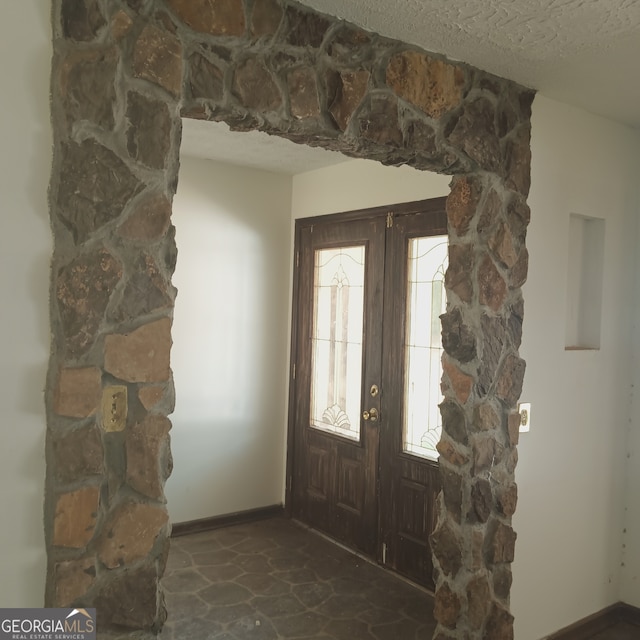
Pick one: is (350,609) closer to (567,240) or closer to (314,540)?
(314,540)

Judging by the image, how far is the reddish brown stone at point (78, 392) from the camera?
156 cm

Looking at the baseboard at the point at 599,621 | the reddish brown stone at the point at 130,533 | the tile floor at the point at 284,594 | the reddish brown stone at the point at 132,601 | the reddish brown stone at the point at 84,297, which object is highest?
the reddish brown stone at the point at 84,297

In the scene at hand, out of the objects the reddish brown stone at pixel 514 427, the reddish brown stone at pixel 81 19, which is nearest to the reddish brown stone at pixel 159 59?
the reddish brown stone at pixel 81 19

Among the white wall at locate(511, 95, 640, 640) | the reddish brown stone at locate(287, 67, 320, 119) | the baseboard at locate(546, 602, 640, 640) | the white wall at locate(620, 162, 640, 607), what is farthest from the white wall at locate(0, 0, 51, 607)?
the white wall at locate(620, 162, 640, 607)

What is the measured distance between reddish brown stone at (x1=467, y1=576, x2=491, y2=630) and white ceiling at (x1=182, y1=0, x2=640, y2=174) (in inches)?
82.6

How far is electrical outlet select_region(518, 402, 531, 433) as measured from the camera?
267 cm

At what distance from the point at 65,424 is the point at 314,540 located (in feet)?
9.59

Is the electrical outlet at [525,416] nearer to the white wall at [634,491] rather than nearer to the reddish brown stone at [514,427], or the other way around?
the reddish brown stone at [514,427]

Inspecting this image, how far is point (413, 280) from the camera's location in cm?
358

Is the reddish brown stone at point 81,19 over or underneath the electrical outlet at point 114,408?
over

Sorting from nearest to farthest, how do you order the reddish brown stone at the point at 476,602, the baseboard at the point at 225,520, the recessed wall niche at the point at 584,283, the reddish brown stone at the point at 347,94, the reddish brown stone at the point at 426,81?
the reddish brown stone at the point at 347,94 → the reddish brown stone at the point at 426,81 → the reddish brown stone at the point at 476,602 → the recessed wall niche at the point at 584,283 → the baseboard at the point at 225,520

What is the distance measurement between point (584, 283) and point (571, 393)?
602 millimetres

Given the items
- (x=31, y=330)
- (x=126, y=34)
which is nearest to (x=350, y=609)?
(x=31, y=330)

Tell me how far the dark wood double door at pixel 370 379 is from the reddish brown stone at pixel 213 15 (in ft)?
6.06
